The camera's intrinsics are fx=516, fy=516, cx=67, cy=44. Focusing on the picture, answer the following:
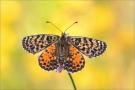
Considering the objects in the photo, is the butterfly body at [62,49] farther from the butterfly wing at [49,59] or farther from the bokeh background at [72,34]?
the bokeh background at [72,34]

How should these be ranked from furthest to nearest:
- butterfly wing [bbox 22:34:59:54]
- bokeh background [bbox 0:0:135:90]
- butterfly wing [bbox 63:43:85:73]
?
bokeh background [bbox 0:0:135:90] < butterfly wing [bbox 22:34:59:54] < butterfly wing [bbox 63:43:85:73]

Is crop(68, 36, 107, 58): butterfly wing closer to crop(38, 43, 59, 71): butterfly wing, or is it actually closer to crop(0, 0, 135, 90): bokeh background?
crop(38, 43, 59, 71): butterfly wing

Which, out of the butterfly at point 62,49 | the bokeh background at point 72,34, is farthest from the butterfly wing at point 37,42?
the bokeh background at point 72,34

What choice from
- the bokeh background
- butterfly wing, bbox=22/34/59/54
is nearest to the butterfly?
butterfly wing, bbox=22/34/59/54
